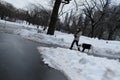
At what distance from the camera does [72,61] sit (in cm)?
1084

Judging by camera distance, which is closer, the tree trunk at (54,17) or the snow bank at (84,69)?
the snow bank at (84,69)

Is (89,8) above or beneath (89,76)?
above

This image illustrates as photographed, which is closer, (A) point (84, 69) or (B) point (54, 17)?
(A) point (84, 69)

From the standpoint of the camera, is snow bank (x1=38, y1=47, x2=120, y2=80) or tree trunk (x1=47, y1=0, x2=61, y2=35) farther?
tree trunk (x1=47, y1=0, x2=61, y2=35)

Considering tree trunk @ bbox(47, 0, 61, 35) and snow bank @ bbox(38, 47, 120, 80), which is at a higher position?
tree trunk @ bbox(47, 0, 61, 35)

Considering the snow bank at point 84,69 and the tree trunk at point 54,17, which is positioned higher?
the tree trunk at point 54,17

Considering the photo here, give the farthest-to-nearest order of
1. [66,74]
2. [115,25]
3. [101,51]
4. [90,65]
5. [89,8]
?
[115,25] < [89,8] < [101,51] < [90,65] < [66,74]

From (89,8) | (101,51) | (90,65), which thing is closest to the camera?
(90,65)

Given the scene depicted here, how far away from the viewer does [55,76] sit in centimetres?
807

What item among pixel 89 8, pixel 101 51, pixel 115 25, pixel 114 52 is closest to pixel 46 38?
pixel 101 51

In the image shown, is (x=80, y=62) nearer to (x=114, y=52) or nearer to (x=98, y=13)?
(x=114, y=52)

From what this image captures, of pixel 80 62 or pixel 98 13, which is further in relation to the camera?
pixel 98 13

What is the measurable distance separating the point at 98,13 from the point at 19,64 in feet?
157

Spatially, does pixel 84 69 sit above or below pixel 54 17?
below
